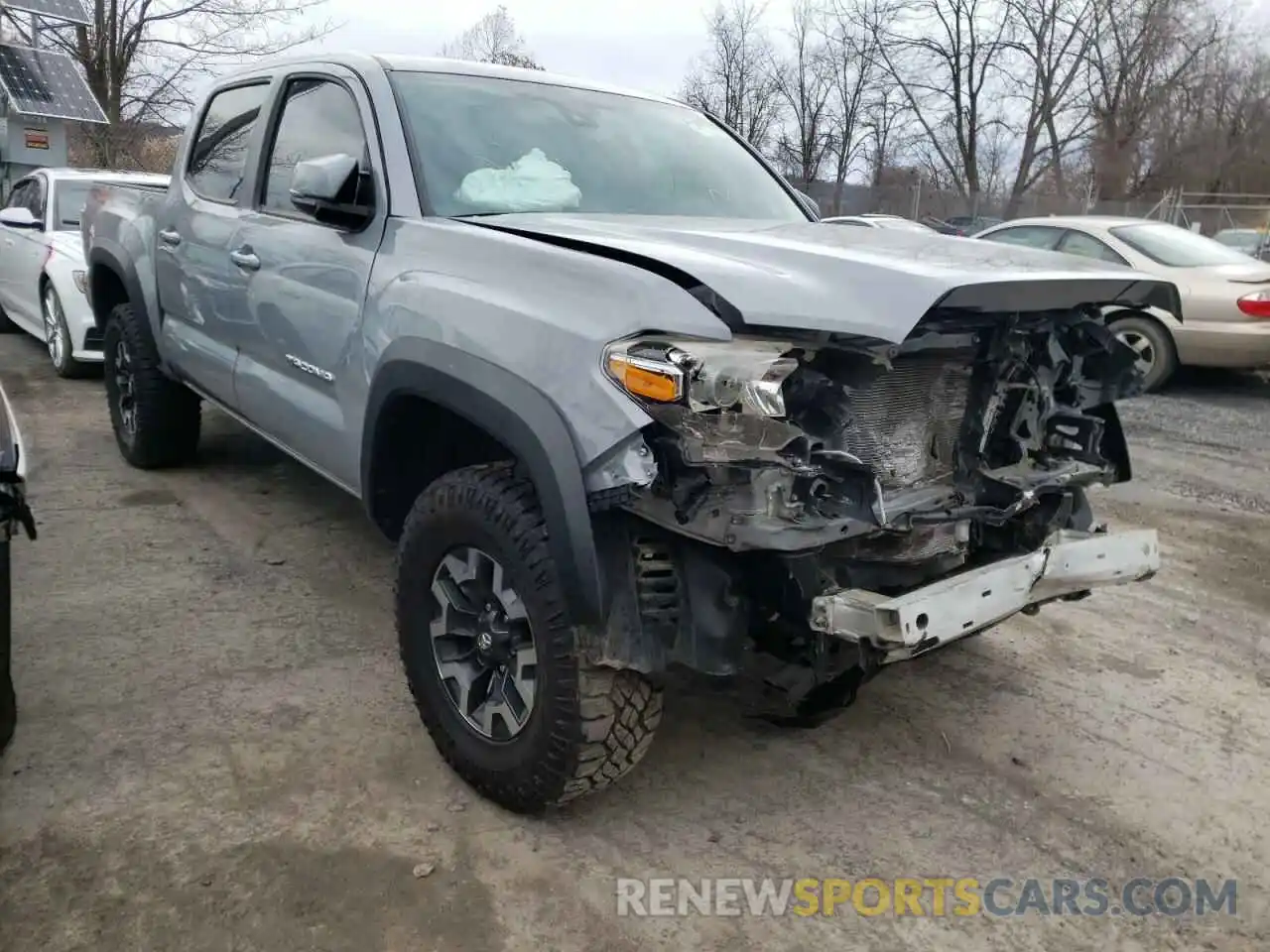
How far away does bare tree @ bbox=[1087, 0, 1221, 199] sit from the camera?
1362 inches

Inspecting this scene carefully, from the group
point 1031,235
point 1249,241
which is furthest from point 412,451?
point 1249,241

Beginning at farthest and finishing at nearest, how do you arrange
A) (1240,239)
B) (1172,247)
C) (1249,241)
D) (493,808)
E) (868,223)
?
1. (1240,239)
2. (1249,241)
3. (1172,247)
4. (868,223)
5. (493,808)

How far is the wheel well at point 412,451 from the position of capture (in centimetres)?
301

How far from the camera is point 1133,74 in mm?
35844

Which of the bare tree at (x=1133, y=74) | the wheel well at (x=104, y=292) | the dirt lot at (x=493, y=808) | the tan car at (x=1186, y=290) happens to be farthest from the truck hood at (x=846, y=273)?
the bare tree at (x=1133, y=74)

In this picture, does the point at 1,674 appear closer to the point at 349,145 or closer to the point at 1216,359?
the point at 349,145

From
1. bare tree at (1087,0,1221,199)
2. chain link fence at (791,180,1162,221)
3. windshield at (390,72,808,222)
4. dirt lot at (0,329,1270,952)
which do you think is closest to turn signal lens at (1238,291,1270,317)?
dirt lot at (0,329,1270,952)

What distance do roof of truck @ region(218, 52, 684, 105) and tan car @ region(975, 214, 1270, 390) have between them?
18.8 ft

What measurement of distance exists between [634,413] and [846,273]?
0.59m

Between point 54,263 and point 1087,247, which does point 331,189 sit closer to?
point 54,263

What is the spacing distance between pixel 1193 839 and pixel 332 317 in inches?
116

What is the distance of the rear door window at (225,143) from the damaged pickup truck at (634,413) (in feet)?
1.84

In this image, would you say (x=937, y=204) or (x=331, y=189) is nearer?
(x=331, y=189)

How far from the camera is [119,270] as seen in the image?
5.26 m
